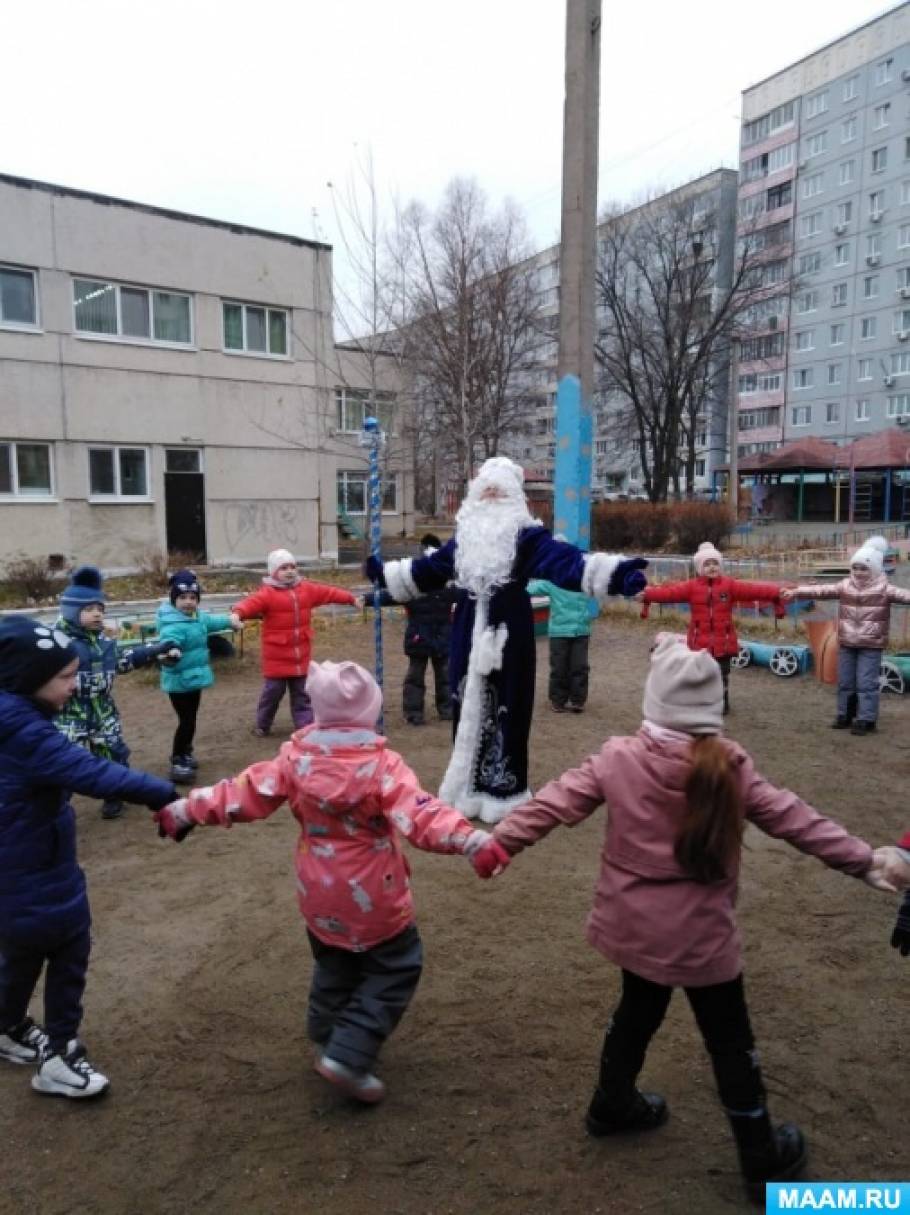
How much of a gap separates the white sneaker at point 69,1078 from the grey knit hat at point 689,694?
91.3 inches

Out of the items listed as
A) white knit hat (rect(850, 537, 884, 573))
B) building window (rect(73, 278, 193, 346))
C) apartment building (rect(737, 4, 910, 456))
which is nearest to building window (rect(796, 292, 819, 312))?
apartment building (rect(737, 4, 910, 456))

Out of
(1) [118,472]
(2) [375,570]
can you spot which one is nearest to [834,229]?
(1) [118,472]

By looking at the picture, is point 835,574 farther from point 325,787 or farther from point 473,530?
point 325,787

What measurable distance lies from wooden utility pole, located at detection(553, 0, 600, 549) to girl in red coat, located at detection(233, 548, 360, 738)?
168 inches

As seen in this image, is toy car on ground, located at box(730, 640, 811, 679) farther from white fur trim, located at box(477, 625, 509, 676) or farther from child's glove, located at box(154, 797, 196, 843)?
child's glove, located at box(154, 797, 196, 843)

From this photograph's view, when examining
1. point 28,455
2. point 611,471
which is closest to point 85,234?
point 28,455

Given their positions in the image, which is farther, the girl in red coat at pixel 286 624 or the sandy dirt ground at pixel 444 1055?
the girl in red coat at pixel 286 624

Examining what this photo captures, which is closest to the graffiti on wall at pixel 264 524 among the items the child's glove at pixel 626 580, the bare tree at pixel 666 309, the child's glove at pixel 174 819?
the child's glove at pixel 626 580

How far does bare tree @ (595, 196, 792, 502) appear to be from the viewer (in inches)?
1358

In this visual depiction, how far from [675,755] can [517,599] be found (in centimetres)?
306

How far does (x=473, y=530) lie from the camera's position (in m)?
5.55

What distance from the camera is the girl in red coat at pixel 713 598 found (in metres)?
7.69

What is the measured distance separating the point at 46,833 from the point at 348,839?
102cm

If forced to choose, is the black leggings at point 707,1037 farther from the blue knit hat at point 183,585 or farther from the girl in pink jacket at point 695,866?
the blue knit hat at point 183,585
